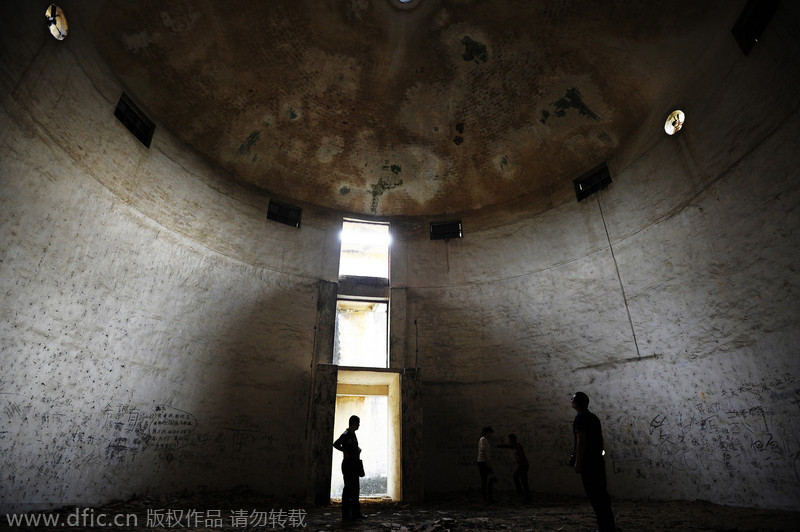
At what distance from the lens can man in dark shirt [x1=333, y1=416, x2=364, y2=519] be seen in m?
6.36

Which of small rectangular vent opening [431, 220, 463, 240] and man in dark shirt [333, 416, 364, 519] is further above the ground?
small rectangular vent opening [431, 220, 463, 240]

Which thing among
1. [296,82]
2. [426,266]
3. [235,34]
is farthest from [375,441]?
[235,34]

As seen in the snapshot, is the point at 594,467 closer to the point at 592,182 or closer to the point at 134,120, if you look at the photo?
the point at 592,182

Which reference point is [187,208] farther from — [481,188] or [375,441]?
[375,441]

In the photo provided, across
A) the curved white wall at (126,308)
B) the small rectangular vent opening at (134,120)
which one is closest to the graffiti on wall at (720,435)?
the curved white wall at (126,308)

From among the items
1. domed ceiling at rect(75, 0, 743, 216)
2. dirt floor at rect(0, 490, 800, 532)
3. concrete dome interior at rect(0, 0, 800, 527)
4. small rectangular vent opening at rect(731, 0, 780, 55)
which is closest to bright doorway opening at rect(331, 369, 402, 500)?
concrete dome interior at rect(0, 0, 800, 527)

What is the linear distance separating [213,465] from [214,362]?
2157 mm

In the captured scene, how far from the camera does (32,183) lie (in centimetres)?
662

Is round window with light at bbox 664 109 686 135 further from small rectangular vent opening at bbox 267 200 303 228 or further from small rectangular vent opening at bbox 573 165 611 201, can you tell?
small rectangular vent opening at bbox 267 200 303 228

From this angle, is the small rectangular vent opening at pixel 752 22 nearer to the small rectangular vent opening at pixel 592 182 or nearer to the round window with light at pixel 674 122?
the round window with light at pixel 674 122

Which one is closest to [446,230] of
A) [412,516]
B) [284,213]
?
[284,213]

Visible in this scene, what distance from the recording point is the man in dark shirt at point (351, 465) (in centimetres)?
636

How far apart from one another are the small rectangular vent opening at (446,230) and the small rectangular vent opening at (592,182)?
3.55 meters

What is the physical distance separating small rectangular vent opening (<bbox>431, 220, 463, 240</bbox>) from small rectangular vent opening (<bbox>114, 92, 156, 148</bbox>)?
7969 mm
